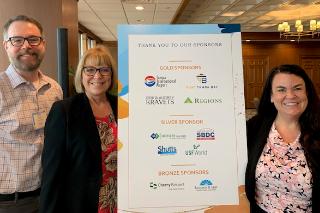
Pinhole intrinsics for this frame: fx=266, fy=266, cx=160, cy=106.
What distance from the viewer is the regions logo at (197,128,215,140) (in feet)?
5.09

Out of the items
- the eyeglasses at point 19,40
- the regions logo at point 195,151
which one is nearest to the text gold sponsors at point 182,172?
the regions logo at point 195,151

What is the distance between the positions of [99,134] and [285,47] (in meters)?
14.1

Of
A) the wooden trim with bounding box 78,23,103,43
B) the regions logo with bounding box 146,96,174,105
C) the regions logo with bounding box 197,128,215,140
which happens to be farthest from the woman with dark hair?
the wooden trim with bounding box 78,23,103,43

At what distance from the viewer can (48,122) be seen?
152 cm


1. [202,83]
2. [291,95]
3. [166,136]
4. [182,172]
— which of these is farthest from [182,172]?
[291,95]

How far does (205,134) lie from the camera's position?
1555 mm

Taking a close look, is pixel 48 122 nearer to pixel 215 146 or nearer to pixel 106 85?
pixel 106 85

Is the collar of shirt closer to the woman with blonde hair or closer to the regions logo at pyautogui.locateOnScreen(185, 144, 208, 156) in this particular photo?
the woman with blonde hair

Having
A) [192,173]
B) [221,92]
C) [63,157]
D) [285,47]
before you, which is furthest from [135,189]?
[285,47]

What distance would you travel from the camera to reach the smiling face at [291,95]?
1.61 metres

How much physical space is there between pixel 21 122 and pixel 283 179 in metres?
1.66

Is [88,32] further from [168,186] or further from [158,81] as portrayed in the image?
[168,186]

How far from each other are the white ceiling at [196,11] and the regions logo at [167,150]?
560 cm

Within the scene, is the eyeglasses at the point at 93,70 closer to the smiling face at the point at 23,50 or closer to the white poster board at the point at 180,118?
the white poster board at the point at 180,118
